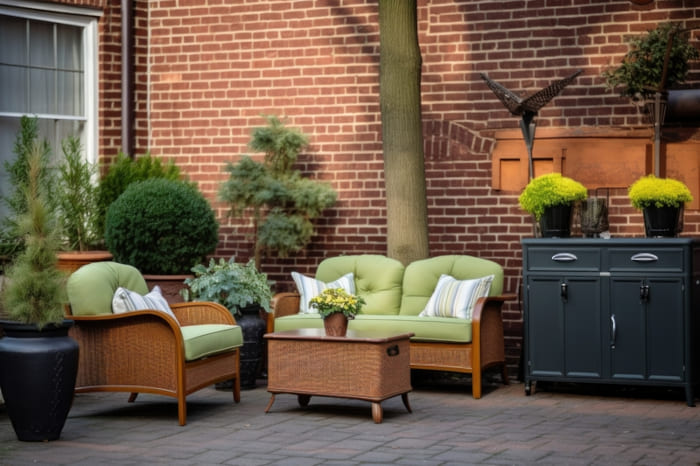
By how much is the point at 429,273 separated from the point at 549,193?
1113 mm

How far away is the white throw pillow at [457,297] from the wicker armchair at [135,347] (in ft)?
5.24

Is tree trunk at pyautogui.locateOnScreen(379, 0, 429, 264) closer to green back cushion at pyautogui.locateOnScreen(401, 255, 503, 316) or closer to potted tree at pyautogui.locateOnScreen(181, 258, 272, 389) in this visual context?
green back cushion at pyautogui.locateOnScreen(401, 255, 503, 316)

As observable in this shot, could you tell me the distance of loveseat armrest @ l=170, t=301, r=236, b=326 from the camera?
6.94 metres

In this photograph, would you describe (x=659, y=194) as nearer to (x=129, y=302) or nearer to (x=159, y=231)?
(x=129, y=302)

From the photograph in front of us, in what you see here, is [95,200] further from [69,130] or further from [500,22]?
[500,22]

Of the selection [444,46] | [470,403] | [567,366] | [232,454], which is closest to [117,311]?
[232,454]

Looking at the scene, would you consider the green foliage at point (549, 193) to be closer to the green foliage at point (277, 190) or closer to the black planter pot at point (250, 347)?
the green foliage at point (277, 190)

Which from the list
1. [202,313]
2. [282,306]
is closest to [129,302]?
[202,313]

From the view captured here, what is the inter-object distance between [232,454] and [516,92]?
14.3ft

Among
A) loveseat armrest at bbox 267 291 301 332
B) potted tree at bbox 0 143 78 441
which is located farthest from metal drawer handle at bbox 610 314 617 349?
potted tree at bbox 0 143 78 441

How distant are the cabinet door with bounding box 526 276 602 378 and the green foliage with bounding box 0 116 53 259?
379 centimetres

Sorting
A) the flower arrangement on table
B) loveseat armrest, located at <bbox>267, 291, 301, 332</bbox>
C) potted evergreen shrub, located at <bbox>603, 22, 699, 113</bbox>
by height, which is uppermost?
potted evergreen shrub, located at <bbox>603, 22, 699, 113</bbox>

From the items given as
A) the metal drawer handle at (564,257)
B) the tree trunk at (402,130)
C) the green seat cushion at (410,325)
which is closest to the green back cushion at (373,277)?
the tree trunk at (402,130)

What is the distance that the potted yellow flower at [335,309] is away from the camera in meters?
6.40
